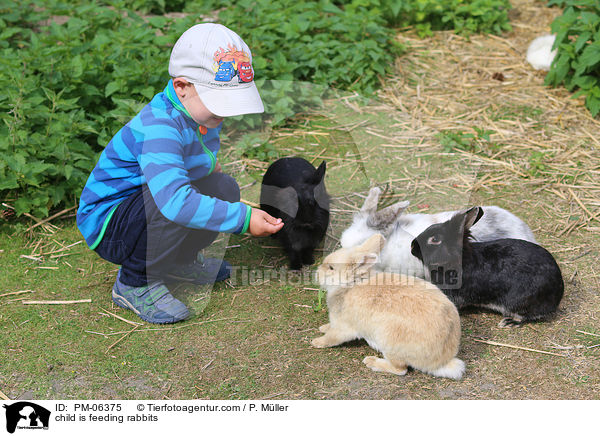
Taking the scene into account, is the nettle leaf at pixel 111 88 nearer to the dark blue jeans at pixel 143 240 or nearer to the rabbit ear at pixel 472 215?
the dark blue jeans at pixel 143 240

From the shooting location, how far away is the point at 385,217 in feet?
11.9

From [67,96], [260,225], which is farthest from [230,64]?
[67,96]

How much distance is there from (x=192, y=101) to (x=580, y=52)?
4.29 meters

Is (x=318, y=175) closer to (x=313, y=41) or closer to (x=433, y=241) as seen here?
(x=433, y=241)

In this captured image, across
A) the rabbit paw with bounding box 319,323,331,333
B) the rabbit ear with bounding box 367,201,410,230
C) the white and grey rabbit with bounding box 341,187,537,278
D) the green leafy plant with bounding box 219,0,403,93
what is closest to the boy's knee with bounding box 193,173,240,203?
the white and grey rabbit with bounding box 341,187,537,278

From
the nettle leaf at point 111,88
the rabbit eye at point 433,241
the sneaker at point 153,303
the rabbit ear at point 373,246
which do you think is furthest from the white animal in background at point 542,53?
the sneaker at point 153,303

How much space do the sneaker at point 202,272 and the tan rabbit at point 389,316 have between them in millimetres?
1001

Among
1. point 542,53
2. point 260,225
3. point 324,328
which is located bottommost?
point 324,328

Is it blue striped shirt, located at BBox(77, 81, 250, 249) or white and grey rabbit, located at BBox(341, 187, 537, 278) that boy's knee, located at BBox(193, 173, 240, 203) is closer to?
blue striped shirt, located at BBox(77, 81, 250, 249)

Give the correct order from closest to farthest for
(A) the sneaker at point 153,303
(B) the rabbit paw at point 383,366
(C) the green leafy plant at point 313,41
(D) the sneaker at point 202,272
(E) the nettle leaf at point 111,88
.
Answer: (B) the rabbit paw at point 383,366
(A) the sneaker at point 153,303
(D) the sneaker at point 202,272
(E) the nettle leaf at point 111,88
(C) the green leafy plant at point 313,41

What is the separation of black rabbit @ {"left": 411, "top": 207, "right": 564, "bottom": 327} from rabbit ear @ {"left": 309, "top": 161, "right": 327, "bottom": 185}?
33.4 inches

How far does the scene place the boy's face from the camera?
10.6ft
